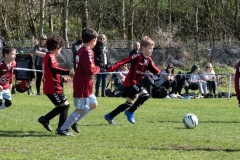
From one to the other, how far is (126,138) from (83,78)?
3.62 ft

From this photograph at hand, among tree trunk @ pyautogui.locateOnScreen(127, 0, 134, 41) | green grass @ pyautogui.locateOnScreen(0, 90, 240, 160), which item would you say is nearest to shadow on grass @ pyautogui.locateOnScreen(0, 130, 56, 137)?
green grass @ pyautogui.locateOnScreen(0, 90, 240, 160)

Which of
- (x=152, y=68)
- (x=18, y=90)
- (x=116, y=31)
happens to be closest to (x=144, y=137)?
(x=152, y=68)

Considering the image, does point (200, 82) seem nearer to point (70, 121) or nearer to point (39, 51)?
point (39, 51)

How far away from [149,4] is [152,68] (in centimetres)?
2362

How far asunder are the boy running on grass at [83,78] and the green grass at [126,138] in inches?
11.4

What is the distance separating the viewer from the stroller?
17.3 m

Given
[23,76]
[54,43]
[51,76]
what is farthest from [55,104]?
→ [23,76]

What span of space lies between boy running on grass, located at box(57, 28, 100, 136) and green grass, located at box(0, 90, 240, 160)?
11.4 inches

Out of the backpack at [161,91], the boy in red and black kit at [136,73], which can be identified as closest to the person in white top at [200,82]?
the backpack at [161,91]

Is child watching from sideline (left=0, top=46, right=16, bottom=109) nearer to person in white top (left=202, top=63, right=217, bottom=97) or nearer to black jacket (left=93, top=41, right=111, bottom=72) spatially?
black jacket (left=93, top=41, right=111, bottom=72)

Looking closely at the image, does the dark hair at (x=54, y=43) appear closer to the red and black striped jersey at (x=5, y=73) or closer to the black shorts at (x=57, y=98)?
the black shorts at (x=57, y=98)

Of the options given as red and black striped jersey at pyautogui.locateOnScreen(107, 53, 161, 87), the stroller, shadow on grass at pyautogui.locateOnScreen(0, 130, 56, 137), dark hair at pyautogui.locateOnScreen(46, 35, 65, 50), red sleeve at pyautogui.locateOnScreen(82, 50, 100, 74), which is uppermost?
dark hair at pyautogui.locateOnScreen(46, 35, 65, 50)

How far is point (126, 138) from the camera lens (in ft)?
27.2

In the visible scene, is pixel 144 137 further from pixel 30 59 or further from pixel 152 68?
pixel 30 59
